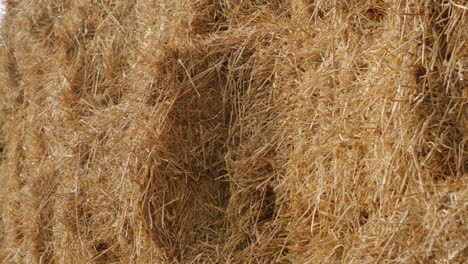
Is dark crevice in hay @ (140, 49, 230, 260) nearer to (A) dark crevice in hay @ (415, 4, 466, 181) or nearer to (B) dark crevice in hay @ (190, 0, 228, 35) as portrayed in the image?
(B) dark crevice in hay @ (190, 0, 228, 35)

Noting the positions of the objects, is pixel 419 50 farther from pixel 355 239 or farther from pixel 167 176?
pixel 167 176

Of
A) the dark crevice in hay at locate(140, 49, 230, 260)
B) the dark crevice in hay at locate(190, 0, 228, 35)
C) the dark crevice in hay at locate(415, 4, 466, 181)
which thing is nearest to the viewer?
the dark crevice in hay at locate(415, 4, 466, 181)

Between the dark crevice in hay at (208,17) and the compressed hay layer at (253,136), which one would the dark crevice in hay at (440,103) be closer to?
the compressed hay layer at (253,136)

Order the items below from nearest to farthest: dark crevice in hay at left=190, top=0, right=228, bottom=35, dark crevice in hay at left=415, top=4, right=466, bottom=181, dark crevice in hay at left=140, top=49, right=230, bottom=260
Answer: dark crevice in hay at left=415, top=4, right=466, bottom=181 < dark crevice in hay at left=140, top=49, right=230, bottom=260 < dark crevice in hay at left=190, top=0, right=228, bottom=35

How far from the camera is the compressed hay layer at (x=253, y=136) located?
1.71m

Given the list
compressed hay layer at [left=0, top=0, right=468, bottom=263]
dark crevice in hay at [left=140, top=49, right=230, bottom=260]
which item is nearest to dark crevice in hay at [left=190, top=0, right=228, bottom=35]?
compressed hay layer at [left=0, top=0, right=468, bottom=263]

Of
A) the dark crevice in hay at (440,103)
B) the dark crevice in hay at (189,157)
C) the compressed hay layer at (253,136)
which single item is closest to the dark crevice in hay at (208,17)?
the compressed hay layer at (253,136)

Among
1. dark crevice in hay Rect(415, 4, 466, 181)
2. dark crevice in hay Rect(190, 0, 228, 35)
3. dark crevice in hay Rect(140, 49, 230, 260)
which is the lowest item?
dark crevice in hay Rect(140, 49, 230, 260)

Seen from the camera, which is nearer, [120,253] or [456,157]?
[456,157]

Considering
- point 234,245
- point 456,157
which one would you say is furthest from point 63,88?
point 456,157

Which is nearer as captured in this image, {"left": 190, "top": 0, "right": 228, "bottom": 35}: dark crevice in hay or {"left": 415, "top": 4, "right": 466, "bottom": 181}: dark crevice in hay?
{"left": 415, "top": 4, "right": 466, "bottom": 181}: dark crevice in hay

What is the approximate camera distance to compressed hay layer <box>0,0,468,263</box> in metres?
1.71

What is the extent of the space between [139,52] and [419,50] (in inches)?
45.7

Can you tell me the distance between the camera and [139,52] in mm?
2535
